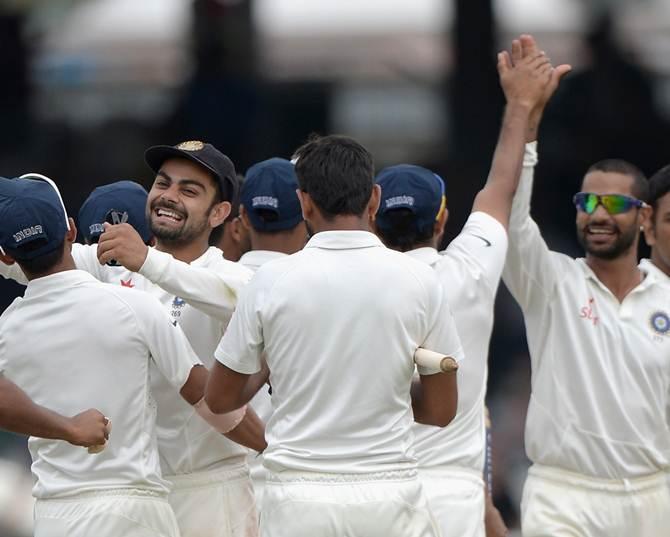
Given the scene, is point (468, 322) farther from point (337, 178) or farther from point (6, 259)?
point (6, 259)

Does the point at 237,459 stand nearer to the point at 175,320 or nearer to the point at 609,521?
the point at 175,320

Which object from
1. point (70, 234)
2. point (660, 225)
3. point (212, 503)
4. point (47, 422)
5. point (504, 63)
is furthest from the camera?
point (660, 225)

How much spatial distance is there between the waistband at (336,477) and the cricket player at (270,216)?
1.30 m

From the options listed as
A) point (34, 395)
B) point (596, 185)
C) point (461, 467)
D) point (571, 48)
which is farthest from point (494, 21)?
point (34, 395)

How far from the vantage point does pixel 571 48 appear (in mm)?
15258

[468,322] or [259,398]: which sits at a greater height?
[468,322]

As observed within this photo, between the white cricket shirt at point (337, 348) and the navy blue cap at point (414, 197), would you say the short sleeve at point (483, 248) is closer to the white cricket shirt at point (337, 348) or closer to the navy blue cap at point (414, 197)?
the navy blue cap at point (414, 197)

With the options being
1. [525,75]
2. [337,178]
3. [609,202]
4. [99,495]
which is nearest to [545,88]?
[525,75]

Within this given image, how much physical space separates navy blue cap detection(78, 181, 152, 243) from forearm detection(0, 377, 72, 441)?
145cm

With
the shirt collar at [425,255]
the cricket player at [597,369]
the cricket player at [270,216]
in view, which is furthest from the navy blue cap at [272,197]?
the cricket player at [597,369]

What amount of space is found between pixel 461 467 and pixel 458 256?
79 centimetres

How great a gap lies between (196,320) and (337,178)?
1.14 meters

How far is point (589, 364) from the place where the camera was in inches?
267

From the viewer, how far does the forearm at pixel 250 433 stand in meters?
5.66
